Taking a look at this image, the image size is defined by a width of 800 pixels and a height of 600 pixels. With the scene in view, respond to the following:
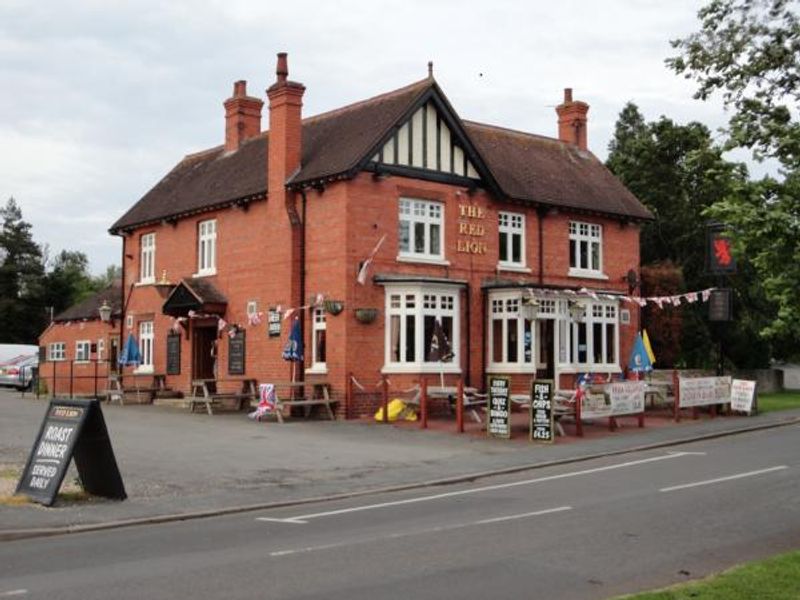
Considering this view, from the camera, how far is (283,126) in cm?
2720

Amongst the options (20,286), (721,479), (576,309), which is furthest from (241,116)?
(20,286)

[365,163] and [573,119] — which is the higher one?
[573,119]

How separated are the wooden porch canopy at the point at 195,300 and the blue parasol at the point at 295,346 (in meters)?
3.94

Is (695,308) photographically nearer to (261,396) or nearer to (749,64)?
(261,396)

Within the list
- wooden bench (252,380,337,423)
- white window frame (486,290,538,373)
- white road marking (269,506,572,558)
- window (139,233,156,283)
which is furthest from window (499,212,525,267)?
white road marking (269,506,572,558)

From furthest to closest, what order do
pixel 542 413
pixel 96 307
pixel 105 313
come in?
pixel 96 307
pixel 105 313
pixel 542 413

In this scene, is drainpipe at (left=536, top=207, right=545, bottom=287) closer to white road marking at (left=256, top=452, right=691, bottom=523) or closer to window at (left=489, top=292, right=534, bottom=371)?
window at (left=489, top=292, right=534, bottom=371)

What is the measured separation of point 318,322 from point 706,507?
51.9ft

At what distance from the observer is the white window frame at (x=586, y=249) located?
31.0m

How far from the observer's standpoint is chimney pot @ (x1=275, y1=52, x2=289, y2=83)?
2734 cm

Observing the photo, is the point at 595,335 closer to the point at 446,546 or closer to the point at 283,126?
the point at 283,126

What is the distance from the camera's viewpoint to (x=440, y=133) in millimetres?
27391

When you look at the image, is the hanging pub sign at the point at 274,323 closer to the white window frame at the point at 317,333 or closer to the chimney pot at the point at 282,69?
the white window frame at the point at 317,333

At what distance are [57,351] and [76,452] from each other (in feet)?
96.1
